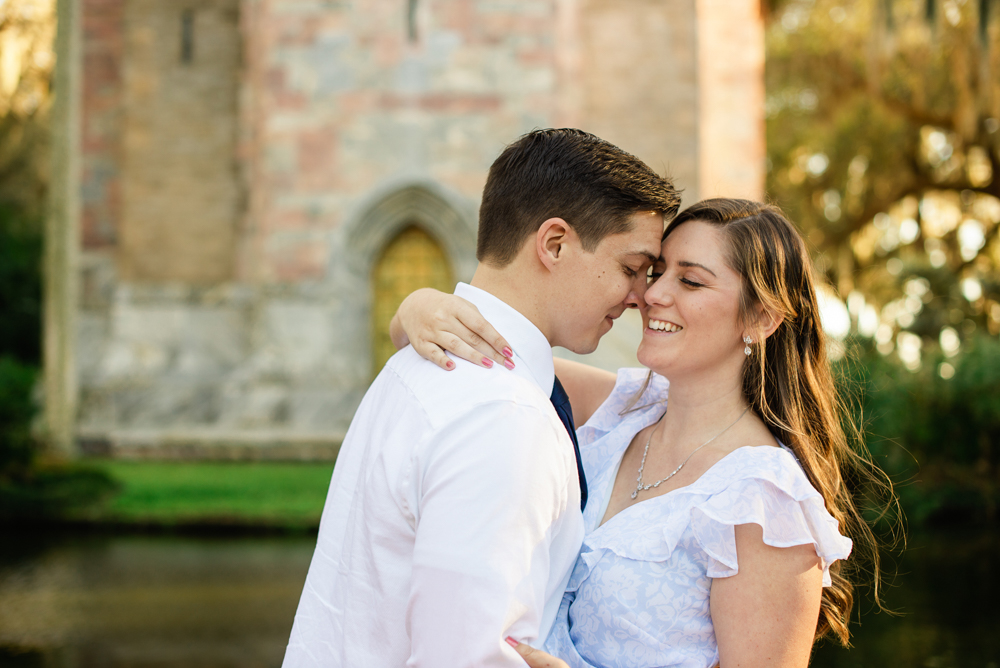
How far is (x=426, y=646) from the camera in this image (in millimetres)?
1340

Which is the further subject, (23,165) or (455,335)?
(23,165)

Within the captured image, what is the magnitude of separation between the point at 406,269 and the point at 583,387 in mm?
9826

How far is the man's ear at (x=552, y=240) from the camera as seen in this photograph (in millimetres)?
1719

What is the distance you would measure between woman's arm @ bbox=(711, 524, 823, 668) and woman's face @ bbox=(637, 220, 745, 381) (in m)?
0.49

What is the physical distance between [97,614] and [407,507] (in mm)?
5380

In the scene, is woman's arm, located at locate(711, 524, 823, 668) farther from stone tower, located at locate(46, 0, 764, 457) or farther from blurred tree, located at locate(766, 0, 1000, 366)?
blurred tree, located at locate(766, 0, 1000, 366)

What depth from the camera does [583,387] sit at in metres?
2.75

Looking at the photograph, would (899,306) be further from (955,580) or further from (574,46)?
(955,580)

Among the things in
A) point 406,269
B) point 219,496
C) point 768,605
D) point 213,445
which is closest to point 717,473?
point 768,605

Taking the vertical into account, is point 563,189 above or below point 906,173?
below

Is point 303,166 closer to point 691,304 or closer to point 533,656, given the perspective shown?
point 691,304

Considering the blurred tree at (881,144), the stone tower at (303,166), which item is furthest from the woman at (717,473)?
the blurred tree at (881,144)

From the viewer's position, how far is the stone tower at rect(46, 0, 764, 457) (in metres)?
11.5

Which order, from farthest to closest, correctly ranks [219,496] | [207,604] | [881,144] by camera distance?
[881,144]
[219,496]
[207,604]
